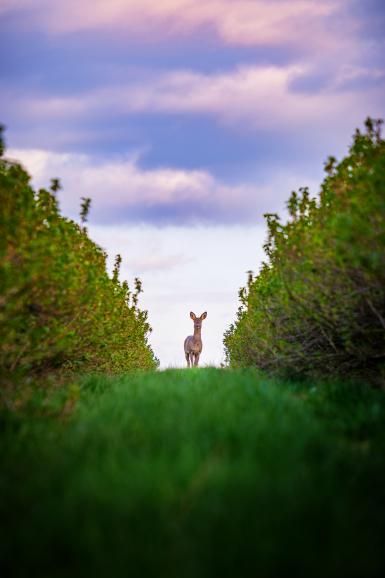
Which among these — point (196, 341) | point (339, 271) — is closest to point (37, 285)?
point (339, 271)

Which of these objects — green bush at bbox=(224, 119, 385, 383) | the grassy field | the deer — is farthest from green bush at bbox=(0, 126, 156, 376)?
the deer

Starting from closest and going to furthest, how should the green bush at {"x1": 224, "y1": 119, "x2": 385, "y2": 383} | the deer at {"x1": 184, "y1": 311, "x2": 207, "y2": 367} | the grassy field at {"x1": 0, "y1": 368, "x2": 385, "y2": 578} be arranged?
1. the grassy field at {"x1": 0, "y1": 368, "x2": 385, "y2": 578}
2. the green bush at {"x1": 224, "y1": 119, "x2": 385, "y2": 383}
3. the deer at {"x1": 184, "y1": 311, "x2": 207, "y2": 367}

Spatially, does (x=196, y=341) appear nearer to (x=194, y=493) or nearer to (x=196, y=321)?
(x=196, y=321)

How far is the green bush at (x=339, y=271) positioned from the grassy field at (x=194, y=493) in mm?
1818

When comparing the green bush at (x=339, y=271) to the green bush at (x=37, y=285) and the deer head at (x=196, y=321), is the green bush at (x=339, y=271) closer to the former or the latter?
the green bush at (x=37, y=285)

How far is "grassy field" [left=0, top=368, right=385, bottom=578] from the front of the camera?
101 inches

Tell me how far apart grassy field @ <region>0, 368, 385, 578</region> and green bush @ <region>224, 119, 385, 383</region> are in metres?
1.82

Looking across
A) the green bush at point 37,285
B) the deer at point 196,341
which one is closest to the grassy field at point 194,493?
the green bush at point 37,285

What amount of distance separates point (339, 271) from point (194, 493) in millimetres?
Result: 4441

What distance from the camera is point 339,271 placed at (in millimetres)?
6809

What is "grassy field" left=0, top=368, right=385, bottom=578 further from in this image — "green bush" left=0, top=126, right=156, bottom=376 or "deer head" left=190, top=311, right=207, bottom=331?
"deer head" left=190, top=311, right=207, bottom=331

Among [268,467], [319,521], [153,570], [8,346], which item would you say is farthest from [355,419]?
[8,346]

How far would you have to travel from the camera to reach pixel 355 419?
5.43 m

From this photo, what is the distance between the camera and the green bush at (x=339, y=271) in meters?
5.90
